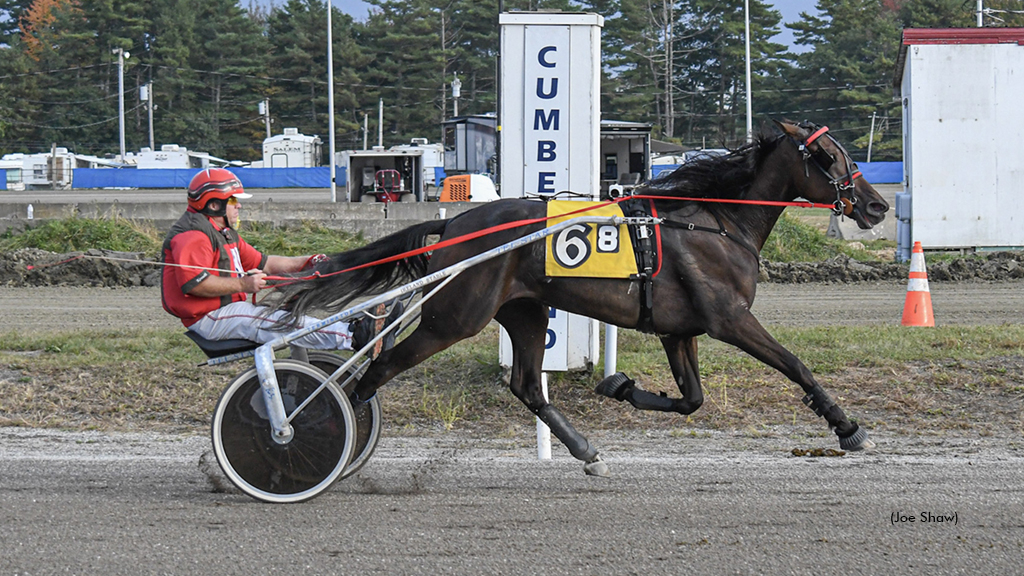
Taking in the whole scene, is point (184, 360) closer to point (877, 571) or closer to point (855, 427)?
point (855, 427)

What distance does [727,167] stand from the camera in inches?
216

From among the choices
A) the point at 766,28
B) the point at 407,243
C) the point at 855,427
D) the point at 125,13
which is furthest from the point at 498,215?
the point at 125,13

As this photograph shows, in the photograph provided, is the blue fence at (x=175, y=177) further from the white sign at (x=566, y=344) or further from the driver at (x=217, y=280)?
the driver at (x=217, y=280)

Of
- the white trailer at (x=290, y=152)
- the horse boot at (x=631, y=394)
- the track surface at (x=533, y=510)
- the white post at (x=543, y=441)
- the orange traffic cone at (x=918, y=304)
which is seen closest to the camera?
the track surface at (x=533, y=510)

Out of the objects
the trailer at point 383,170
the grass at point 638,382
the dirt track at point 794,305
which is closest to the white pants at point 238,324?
the grass at point 638,382

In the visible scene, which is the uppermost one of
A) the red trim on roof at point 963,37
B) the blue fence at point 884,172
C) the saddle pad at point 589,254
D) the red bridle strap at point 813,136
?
the red trim on roof at point 963,37

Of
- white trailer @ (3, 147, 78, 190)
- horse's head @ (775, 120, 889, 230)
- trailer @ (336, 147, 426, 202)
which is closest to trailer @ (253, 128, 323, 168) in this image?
white trailer @ (3, 147, 78, 190)

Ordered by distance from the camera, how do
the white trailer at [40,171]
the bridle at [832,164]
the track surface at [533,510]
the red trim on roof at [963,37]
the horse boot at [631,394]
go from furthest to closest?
1. the white trailer at [40,171]
2. the red trim on roof at [963,37]
3. the horse boot at [631,394]
4. the bridle at [832,164]
5. the track surface at [533,510]

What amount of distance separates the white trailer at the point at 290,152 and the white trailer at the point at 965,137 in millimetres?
32412

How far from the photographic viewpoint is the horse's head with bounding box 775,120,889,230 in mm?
5293

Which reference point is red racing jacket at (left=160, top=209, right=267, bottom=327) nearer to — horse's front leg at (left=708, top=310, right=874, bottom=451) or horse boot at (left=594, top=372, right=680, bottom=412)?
horse boot at (left=594, top=372, right=680, bottom=412)

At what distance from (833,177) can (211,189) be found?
118 inches

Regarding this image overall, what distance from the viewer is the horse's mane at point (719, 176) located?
213 inches

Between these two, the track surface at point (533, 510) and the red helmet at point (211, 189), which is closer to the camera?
the track surface at point (533, 510)
